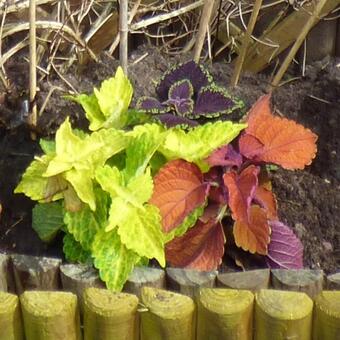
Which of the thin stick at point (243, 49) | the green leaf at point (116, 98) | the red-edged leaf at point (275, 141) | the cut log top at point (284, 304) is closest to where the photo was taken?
the cut log top at point (284, 304)

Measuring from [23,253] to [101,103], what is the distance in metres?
0.41

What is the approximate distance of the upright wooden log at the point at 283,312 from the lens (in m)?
2.05

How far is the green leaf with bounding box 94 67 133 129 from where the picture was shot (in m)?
2.37

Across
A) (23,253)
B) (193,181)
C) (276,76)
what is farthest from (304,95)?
(23,253)

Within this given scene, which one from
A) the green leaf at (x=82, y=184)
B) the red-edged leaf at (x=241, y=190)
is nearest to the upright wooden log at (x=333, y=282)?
the red-edged leaf at (x=241, y=190)

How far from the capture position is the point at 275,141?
7.53 feet

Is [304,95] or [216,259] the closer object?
[216,259]

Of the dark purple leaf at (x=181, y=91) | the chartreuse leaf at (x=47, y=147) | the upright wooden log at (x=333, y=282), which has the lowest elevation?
the upright wooden log at (x=333, y=282)

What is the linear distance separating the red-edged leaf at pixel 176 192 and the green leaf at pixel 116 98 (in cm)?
23

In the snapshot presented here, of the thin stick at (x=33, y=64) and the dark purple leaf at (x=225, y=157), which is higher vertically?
the thin stick at (x=33, y=64)

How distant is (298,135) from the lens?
2.29 meters

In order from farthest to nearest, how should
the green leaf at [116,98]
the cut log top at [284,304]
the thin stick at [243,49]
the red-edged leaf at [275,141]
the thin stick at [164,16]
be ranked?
the thin stick at [164,16] < the thin stick at [243,49] < the green leaf at [116,98] < the red-edged leaf at [275,141] < the cut log top at [284,304]

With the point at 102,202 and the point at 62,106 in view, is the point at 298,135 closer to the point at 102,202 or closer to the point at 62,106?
Answer: the point at 102,202

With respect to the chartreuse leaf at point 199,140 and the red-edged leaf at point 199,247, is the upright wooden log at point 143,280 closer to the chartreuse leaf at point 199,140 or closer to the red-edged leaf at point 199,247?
the red-edged leaf at point 199,247
